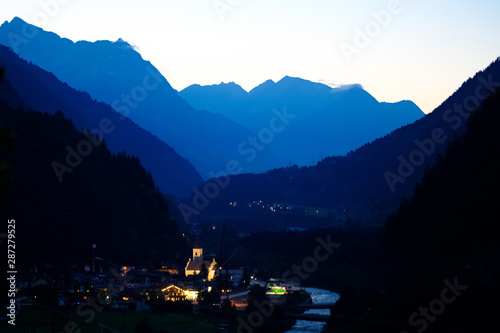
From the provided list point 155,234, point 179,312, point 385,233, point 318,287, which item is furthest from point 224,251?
point 179,312

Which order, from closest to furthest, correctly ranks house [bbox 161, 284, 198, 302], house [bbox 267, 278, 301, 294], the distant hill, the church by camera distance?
house [bbox 161, 284, 198, 302], house [bbox 267, 278, 301, 294], the church, the distant hill

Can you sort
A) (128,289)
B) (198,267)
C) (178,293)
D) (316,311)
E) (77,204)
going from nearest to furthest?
1. (316,311)
2. (128,289)
3. (178,293)
4. (198,267)
5. (77,204)

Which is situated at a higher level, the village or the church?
the church

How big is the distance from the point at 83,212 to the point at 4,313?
4295 centimetres

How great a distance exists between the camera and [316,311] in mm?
58500

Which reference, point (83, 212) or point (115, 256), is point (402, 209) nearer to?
point (115, 256)

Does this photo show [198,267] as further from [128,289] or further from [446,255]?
[446,255]

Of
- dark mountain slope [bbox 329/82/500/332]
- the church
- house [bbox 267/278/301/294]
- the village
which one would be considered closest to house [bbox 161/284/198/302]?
the village

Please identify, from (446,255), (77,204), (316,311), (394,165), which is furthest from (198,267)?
(394,165)

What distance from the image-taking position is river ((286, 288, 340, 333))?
4922cm

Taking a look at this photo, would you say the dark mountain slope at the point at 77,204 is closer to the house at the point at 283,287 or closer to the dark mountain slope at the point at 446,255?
the house at the point at 283,287

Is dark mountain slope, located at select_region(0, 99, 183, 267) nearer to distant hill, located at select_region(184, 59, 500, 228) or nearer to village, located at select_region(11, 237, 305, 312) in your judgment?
village, located at select_region(11, 237, 305, 312)

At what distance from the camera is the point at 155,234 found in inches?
3494

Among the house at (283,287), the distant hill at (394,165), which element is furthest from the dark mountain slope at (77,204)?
the distant hill at (394,165)
